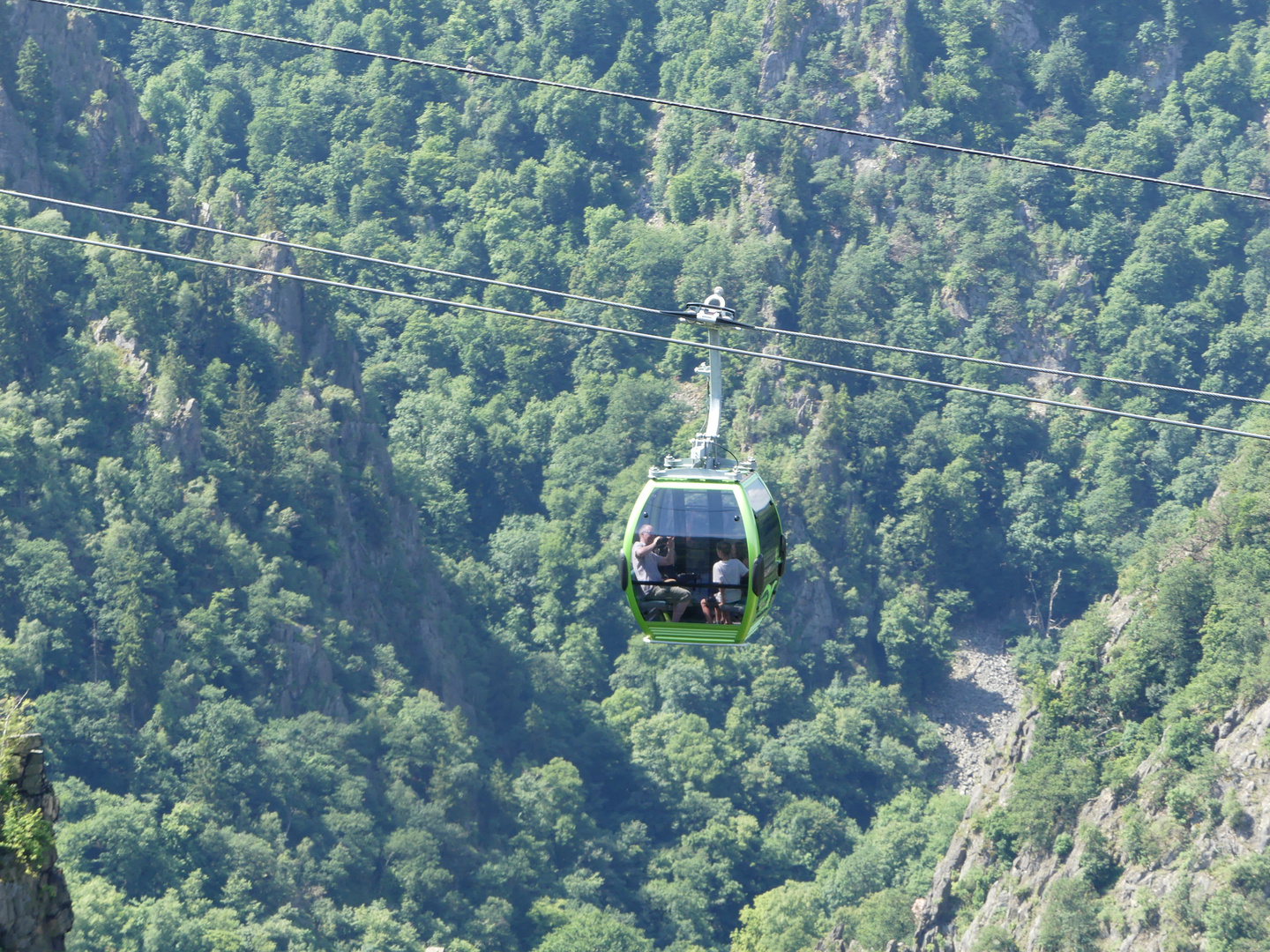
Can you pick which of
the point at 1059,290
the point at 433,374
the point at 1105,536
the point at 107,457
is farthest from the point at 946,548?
the point at 107,457

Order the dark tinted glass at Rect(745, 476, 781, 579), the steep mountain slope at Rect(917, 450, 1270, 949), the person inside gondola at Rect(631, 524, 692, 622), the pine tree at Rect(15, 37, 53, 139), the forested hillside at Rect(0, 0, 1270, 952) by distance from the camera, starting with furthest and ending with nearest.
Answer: the pine tree at Rect(15, 37, 53, 139) → the forested hillside at Rect(0, 0, 1270, 952) → the steep mountain slope at Rect(917, 450, 1270, 949) → the dark tinted glass at Rect(745, 476, 781, 579) → the person inside gondola at Rect(631, 524, 692, 622)

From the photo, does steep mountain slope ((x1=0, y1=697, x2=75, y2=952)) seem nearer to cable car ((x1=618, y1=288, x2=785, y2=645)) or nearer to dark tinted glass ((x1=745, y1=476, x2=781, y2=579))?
cable car ((x1=618, y1=288, x2=785, y2=645))

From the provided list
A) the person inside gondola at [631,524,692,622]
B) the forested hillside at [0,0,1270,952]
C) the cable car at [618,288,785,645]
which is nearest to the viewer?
the cable car at [618,288,785,645]

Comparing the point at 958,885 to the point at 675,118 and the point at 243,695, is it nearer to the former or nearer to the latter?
the point at 243,695

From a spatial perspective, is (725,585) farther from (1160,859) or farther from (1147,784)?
(1147,784)

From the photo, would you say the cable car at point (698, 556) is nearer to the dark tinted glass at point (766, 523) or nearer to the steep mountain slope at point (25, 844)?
the dark tinted glass at point (766, 523)

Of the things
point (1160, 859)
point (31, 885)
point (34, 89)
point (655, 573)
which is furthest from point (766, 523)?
point (34, 89)

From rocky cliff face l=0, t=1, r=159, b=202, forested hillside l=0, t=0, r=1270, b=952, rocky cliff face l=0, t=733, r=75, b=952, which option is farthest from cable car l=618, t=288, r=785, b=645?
rocky cliff face l=0, t=1, r=159, b=202
